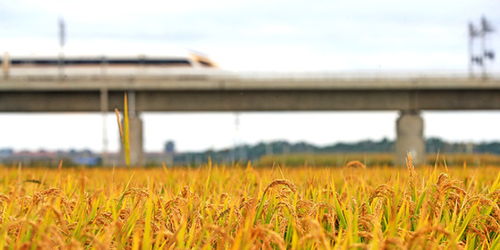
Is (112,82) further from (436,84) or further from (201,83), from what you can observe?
(436,84)

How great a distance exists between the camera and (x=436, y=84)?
47.2m

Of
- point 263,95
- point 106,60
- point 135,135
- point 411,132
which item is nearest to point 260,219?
point 263,95

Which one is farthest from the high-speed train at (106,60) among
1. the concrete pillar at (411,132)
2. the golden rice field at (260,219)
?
the golden rice field at (260,219)

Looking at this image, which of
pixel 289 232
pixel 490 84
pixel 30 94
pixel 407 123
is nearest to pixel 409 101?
pixel 407 123

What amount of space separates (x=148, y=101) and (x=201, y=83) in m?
4.58

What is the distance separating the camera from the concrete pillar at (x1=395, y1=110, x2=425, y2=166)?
48.3 metres

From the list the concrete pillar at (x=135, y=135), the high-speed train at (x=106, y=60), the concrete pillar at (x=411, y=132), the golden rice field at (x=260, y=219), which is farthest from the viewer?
the high-speed train at (x=106, y=60)

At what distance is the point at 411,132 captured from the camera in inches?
1905

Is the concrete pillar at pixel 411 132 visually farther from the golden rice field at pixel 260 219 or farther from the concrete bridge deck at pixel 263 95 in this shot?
the golden rice field at pixel 260 219

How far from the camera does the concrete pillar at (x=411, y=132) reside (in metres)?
48.3

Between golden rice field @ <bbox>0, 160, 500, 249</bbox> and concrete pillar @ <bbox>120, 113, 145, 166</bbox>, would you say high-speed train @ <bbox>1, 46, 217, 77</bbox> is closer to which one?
concrete pillar @ <bbox>120, 113, 145, 166</bbox>

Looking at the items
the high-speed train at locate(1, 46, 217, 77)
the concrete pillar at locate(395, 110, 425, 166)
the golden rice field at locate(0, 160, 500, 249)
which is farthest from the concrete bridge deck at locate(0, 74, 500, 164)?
the golden rice field at locate(0, 160, 500, 249)

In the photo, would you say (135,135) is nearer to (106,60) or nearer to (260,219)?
(106,60)

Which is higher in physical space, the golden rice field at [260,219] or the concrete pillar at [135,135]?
the concrete pillar at [135,135]
